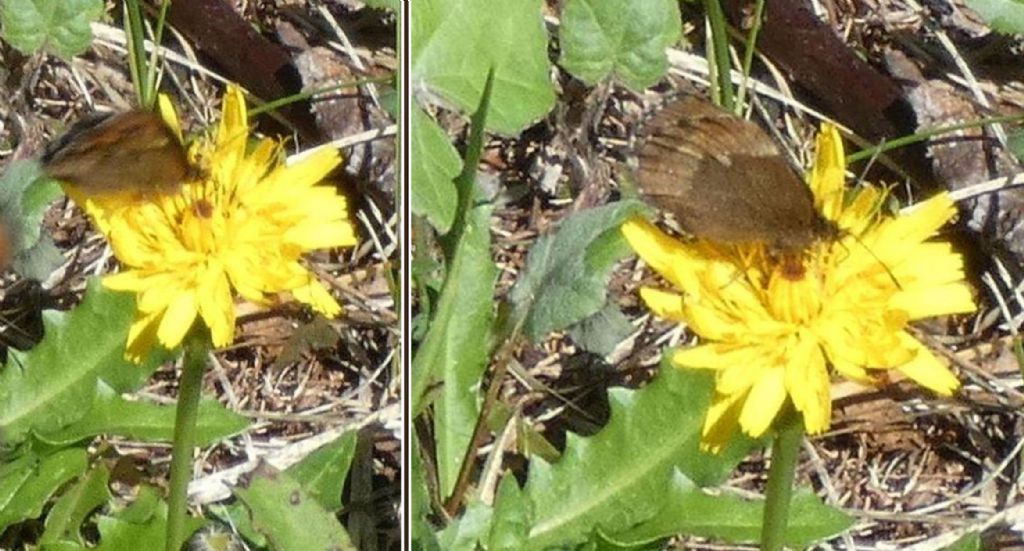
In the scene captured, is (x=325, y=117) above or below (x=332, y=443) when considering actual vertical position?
above

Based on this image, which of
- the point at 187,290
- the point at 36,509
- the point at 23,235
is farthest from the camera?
the point at 23,235

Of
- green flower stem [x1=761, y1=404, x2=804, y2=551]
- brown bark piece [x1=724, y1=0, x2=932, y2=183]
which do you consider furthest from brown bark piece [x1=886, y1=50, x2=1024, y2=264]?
green flower stem [x1=761, y1=404, x2=804, y2=551]

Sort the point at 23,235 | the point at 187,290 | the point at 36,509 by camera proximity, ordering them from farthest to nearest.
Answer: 1. the point at 23,235
2. the point at 36,509
3. the point at 187,290

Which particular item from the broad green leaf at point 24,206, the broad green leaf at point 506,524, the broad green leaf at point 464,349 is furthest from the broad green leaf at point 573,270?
the broad green leaf at point 24,206

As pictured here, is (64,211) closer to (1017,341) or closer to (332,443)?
(332,443)

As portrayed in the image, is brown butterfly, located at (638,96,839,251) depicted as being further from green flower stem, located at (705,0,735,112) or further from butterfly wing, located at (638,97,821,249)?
green flower stem, located at (705,0,735,112)

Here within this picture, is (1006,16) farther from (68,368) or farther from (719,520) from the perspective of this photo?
(68,368)

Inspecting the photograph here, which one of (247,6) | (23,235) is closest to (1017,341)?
(247,6)

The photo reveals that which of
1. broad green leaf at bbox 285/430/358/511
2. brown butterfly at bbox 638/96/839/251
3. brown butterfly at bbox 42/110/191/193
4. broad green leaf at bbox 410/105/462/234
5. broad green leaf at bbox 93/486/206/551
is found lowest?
broad green leaf at bbox 93/486/206/551
